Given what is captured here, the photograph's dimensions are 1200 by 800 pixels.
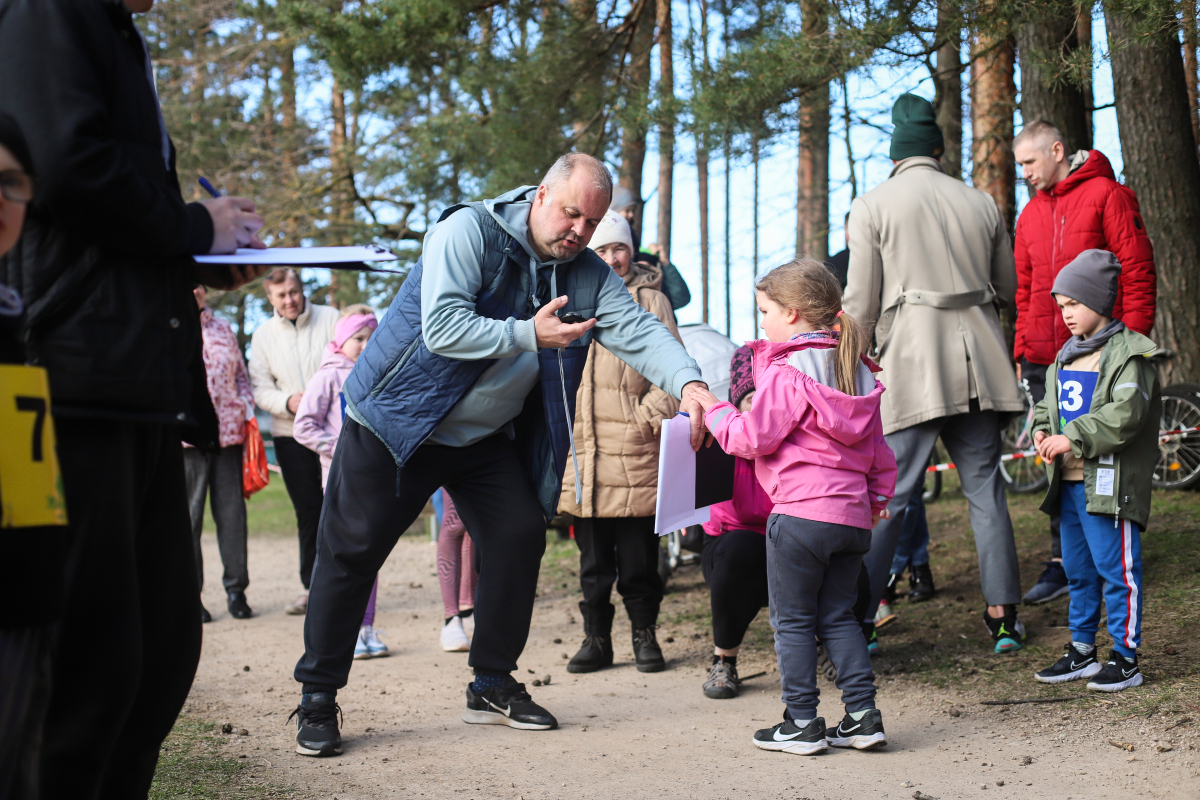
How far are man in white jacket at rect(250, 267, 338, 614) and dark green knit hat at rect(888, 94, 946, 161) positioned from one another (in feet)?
11.7

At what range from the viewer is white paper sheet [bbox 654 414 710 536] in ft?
11.8

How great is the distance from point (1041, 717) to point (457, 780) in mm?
2040

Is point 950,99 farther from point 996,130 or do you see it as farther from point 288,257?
point 288,257

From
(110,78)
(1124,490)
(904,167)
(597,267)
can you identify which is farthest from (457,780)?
(904,167)

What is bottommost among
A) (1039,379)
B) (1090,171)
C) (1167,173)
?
(1039,379)

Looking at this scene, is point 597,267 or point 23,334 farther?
point 597,267

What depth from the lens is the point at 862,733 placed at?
355cm

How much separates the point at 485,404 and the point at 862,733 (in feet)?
5.51

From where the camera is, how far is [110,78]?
6.99ft

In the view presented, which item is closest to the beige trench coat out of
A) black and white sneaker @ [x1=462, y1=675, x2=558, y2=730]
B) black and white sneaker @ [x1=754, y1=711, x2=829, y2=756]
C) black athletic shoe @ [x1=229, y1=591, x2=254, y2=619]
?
black and white sneaker @ [x1=754, y1=711, x2=829, y2=756]

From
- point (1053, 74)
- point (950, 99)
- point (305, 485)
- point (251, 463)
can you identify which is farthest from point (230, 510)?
point (950, 99)

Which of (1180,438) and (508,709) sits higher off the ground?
(1180,438)

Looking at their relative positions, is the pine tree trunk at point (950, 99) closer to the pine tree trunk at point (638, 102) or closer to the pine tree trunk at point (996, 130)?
the pine tree trunk at point (996, 130)

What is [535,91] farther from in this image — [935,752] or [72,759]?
[72,759]
